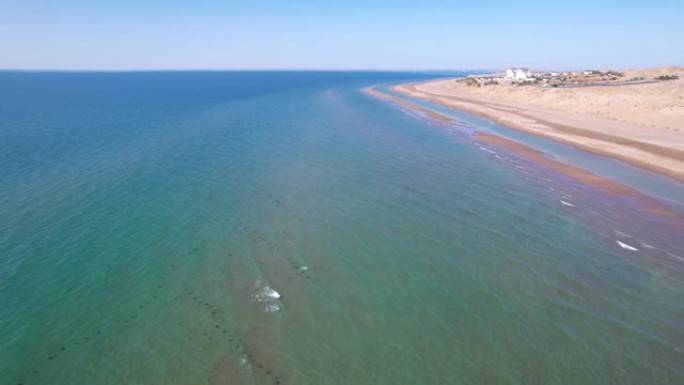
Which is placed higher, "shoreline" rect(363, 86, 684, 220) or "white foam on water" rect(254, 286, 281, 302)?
"white foam on water" rect(254, 286, 281, 302)

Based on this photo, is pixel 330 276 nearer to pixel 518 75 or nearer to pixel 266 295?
pixel 266 295

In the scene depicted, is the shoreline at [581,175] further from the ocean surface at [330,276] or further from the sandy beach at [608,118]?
the sandy beach at [608,118]

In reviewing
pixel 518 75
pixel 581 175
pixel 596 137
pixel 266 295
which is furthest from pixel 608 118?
pixel 518 75

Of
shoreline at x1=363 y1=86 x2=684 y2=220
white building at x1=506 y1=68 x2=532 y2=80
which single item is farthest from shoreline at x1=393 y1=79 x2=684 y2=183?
white building at x1=506 y1=68 x2=532 y2=80

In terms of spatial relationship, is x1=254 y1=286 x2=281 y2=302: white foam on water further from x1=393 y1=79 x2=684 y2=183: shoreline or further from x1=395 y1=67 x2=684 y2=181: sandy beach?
x1=395 y1=67 x2=684 y2=181: sandy beach

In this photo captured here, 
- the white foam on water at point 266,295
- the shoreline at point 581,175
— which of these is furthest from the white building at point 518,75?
the white foam on water at point 266,295

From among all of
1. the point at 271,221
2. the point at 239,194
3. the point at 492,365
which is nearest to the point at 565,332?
the point at 492,365
